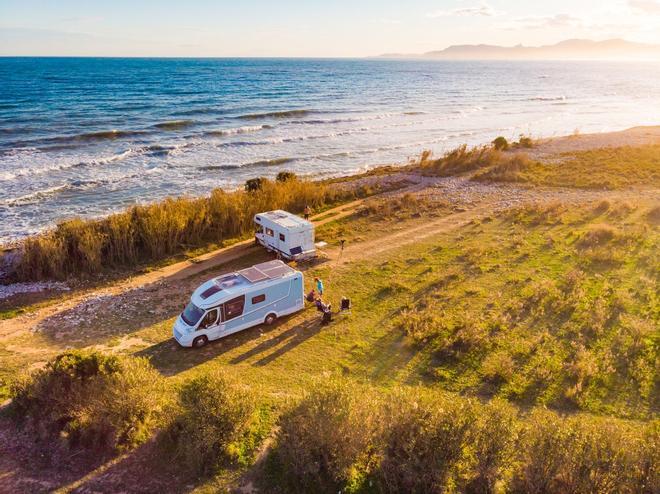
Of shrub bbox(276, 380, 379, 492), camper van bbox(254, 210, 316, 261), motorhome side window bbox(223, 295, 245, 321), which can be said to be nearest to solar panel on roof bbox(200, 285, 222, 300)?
motorhome side window bbox(223, 295, 245, 321)

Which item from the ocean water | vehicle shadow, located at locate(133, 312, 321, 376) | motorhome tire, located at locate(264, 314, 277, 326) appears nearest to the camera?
vehicle shadow, located at locate(133, 312, 321, 376)

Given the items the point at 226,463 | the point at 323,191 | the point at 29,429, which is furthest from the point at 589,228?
the point at 29,429

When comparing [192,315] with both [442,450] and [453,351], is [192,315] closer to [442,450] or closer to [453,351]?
[453,351]

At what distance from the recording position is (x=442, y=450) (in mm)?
9672

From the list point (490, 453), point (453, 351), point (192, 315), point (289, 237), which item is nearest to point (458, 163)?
point (289, 237)

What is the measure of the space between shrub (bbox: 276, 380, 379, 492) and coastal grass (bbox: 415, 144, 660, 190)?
3152 centimetres

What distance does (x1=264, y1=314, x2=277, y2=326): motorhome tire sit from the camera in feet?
60.0

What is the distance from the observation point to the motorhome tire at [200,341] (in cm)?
1662

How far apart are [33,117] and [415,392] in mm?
70180

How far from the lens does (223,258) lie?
80.4ft

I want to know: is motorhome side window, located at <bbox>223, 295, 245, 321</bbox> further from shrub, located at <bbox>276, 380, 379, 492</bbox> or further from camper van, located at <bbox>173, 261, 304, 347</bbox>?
shrub, located at <bbox>276, 380, 379, 492</bbox>

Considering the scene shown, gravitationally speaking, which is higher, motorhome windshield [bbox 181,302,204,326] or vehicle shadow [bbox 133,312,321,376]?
motorhome windshield [bbox 181,302,204,326]

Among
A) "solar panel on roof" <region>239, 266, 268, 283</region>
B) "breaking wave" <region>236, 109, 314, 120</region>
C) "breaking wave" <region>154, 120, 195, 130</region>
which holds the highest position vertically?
"breaking wave" <region>236, 109, 314, 120</region>

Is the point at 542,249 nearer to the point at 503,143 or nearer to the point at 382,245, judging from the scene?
the point at 382,245
